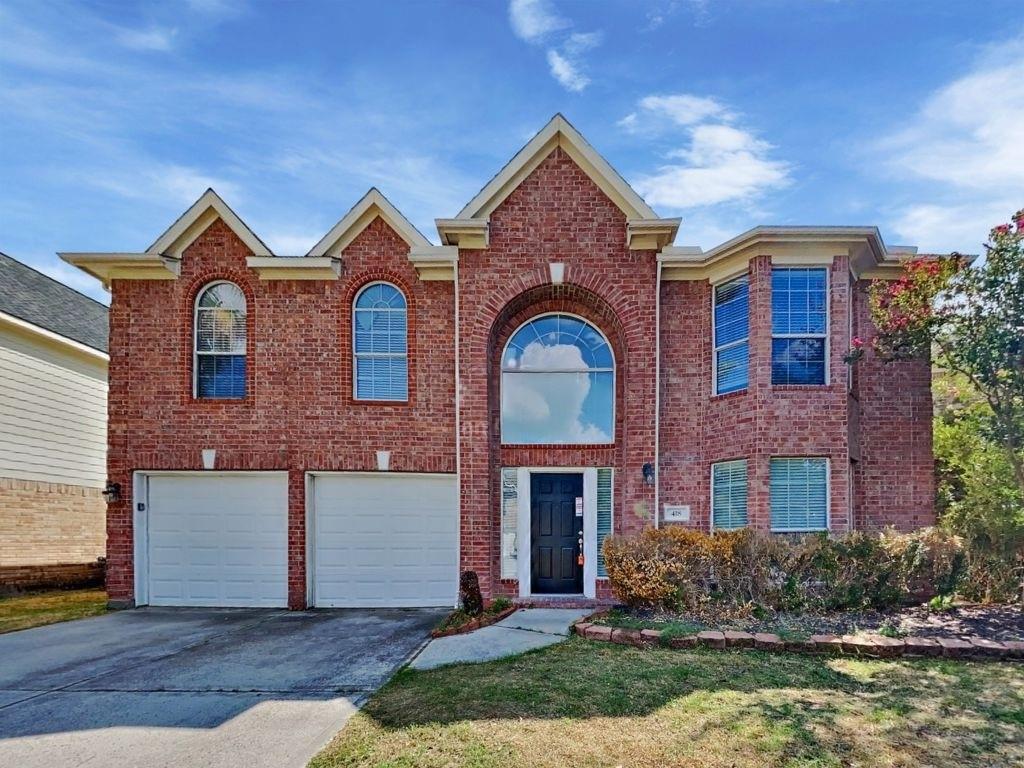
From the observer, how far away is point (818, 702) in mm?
5086

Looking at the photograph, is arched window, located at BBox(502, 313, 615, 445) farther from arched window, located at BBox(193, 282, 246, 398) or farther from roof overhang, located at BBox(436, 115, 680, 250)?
arched window, located at BBox(193, 282, 246, 398)

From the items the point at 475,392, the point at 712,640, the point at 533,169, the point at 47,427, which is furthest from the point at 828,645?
the point at 47,427

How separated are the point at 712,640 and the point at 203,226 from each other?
1016 cm

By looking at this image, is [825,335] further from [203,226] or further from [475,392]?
[203,226]

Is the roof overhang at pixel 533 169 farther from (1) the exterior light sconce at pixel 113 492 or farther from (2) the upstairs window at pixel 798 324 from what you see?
(1) the exterior light sconce at pixel 113 492

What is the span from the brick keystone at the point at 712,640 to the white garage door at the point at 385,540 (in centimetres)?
477

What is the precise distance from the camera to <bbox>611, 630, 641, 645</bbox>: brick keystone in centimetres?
697

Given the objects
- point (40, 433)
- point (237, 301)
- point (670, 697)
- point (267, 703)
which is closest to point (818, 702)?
point (670, 697)

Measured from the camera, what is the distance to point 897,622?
24.1 feet

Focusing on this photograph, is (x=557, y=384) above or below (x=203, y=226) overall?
below

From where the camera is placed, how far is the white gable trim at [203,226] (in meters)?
10.5

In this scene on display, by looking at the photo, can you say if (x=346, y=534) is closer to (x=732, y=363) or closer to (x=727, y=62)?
(x=732, y=363)

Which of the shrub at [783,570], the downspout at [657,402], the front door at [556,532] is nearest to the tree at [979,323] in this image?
the shrub at [783,570]

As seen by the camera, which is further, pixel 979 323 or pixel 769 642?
pixel 979 323
